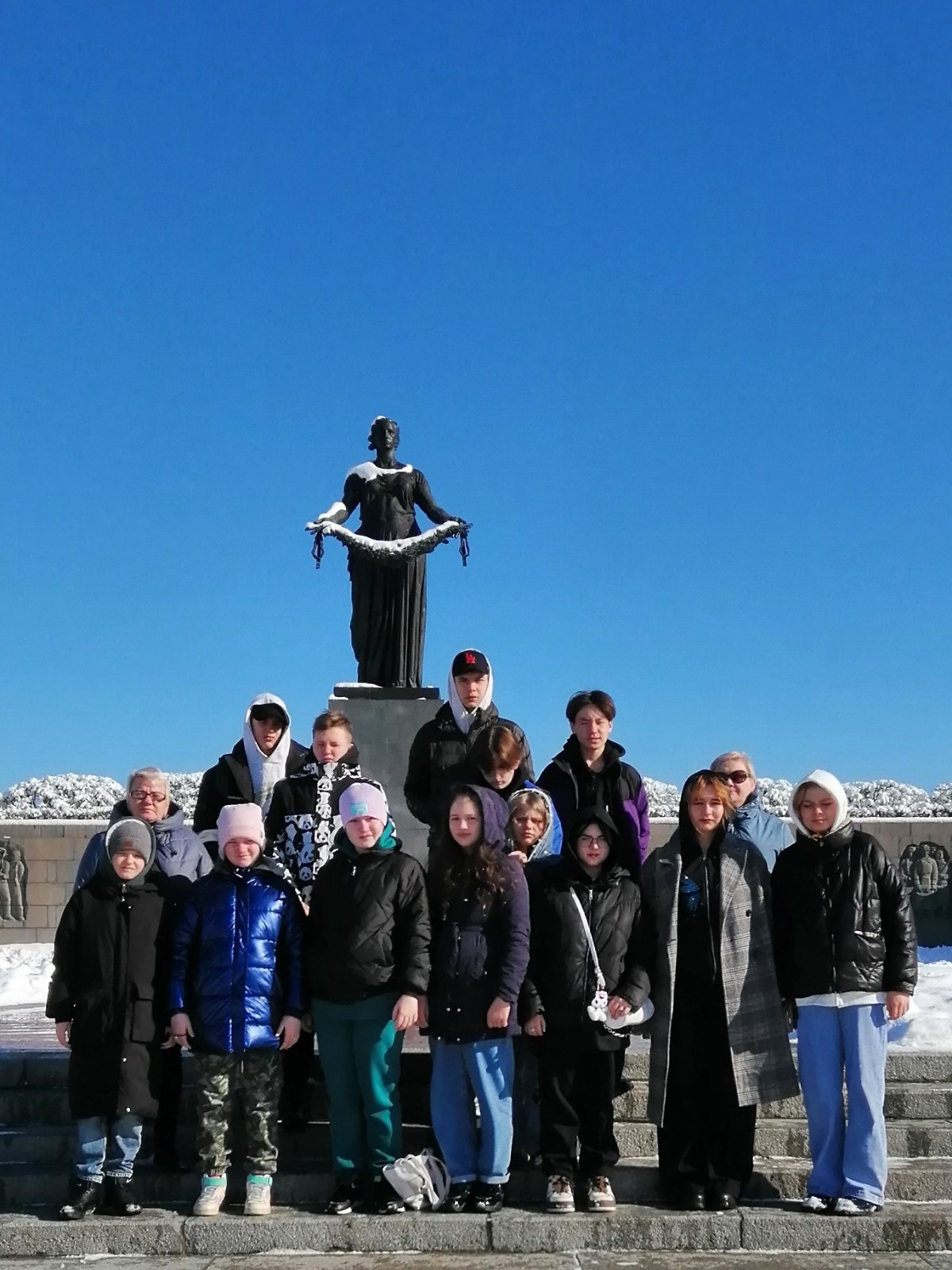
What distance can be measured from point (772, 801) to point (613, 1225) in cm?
1207

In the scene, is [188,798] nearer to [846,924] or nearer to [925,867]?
[925,867]

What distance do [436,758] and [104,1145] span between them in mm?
1947

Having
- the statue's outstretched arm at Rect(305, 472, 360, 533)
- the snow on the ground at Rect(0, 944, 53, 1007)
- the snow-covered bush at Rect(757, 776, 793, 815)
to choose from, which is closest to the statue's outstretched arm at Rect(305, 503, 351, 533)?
the statue's outstretched arm at Rect(305, 472, 360, 533)

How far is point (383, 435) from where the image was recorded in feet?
35.4

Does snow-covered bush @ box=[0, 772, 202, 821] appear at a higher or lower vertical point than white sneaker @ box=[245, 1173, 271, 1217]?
higher

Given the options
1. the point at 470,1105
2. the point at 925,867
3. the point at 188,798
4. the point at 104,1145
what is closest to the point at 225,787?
the point at 104,1145

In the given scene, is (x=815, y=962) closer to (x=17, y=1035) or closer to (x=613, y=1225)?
(x=613, y=1225)

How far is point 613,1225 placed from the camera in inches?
167

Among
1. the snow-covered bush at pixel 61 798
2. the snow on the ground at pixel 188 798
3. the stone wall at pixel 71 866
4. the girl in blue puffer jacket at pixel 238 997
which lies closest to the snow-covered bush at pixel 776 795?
the snow on the ground at pixel 188 798

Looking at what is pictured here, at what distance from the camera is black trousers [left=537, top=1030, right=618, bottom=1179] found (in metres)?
4.34

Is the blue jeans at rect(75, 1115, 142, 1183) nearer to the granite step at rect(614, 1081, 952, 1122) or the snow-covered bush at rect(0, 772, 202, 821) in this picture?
the granite step at rect(614, 1081, 952, 1122)

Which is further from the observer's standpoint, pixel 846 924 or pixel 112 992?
pixel 112 992

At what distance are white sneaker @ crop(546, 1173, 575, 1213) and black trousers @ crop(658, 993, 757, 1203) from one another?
38 cm

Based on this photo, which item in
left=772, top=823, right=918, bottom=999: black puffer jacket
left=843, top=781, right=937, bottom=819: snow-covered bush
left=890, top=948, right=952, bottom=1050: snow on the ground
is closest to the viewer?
left=772, top=823, right=918, bottom=999: black puffer jacket
